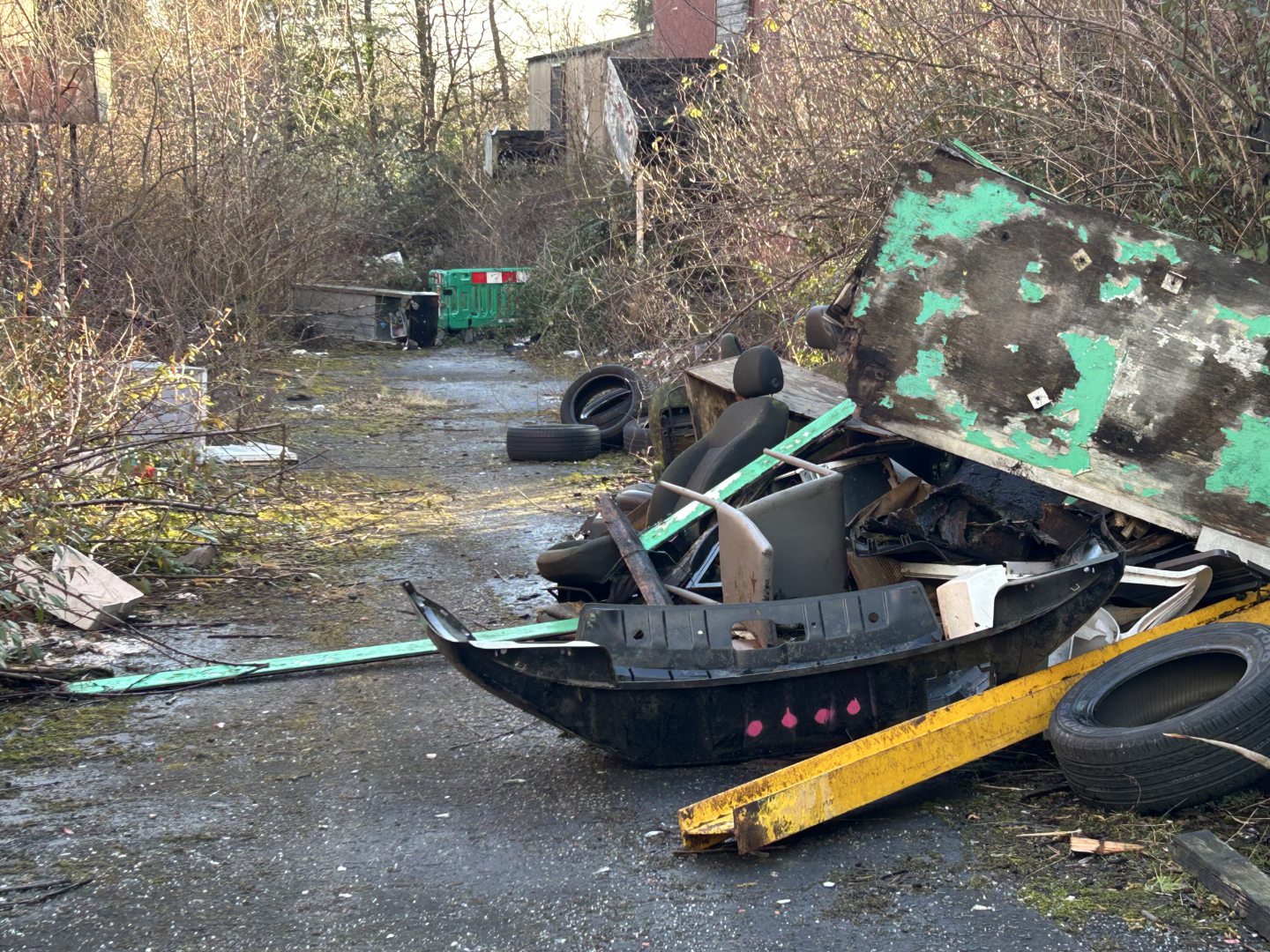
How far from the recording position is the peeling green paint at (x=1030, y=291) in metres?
5.17

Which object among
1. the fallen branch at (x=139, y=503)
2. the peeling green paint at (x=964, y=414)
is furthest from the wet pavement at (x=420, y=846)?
the peeling green paint at (x=964, y=414)

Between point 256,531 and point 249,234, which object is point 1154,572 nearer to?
point 256,531

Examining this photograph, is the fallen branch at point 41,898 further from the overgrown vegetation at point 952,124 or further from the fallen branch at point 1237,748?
the overgrown vegetation at point 952,124

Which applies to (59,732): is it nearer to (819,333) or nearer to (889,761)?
(889,761)

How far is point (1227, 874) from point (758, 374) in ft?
11.4

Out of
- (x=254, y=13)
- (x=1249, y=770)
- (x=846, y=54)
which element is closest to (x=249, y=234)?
(x=254, y=13)

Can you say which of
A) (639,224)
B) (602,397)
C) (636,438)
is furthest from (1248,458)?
(639,224)

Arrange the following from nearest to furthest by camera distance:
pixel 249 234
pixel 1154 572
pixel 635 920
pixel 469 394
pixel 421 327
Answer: pixel 635 920, pixel 1154 572, pixel 249 234, pixel 469 394, pixel 421 327

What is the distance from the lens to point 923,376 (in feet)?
17.9

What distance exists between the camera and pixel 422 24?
28.6 metres

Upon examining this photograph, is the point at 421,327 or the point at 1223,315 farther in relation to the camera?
the point at 421,327

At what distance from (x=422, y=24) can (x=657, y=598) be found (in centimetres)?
2640

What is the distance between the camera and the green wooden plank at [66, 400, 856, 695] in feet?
17.9

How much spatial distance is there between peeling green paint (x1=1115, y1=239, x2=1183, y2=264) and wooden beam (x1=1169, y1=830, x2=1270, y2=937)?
230 cm
